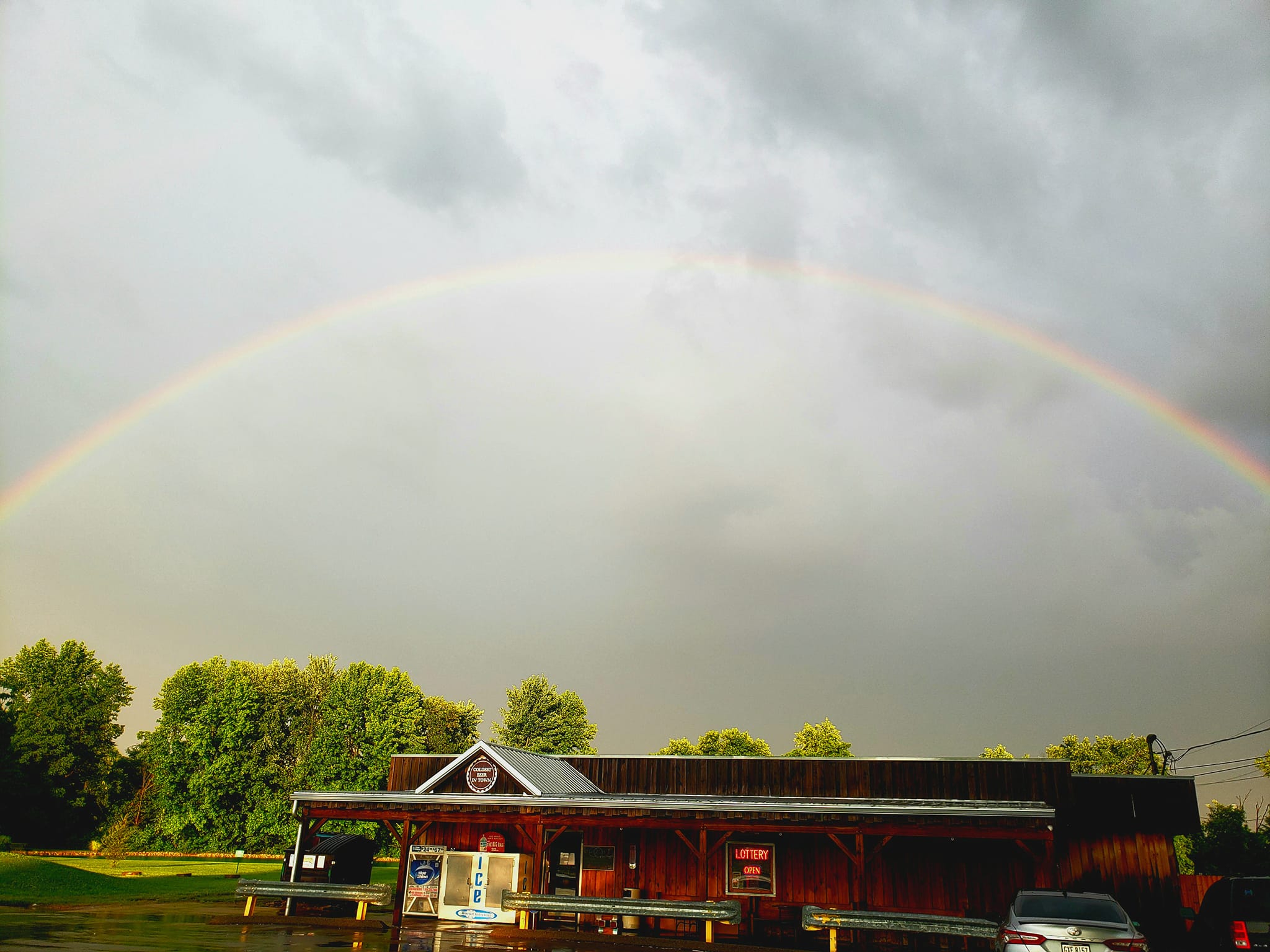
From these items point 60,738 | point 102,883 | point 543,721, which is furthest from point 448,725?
point 102,883

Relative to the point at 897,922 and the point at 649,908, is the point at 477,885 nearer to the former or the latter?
the point at 649,908

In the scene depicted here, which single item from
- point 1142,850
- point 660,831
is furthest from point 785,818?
point 1142,850

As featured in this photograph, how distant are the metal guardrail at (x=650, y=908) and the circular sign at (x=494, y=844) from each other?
4904 mm

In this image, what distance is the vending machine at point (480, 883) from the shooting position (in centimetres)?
2523

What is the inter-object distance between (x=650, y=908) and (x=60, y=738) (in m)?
62.0

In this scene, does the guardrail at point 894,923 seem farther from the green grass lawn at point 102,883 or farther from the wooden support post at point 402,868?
the green grass lawn at point 102,883

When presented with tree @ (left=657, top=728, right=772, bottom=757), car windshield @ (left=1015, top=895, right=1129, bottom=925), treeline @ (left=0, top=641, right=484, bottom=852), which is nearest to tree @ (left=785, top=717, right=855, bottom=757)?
tree @ (left=657, top=728, right=772, bottom=757)

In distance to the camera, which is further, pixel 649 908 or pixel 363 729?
pixel 363 729

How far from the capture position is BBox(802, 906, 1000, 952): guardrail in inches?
704

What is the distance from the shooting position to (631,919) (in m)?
23.7

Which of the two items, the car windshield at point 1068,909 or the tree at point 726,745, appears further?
the tree at point 726,745

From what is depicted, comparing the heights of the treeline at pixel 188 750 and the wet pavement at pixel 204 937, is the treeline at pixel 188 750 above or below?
above

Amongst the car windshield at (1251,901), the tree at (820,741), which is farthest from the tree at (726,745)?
the car windshield at (1251,901)

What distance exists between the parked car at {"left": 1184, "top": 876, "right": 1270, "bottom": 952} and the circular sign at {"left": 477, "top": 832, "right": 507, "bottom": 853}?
17.7 m
